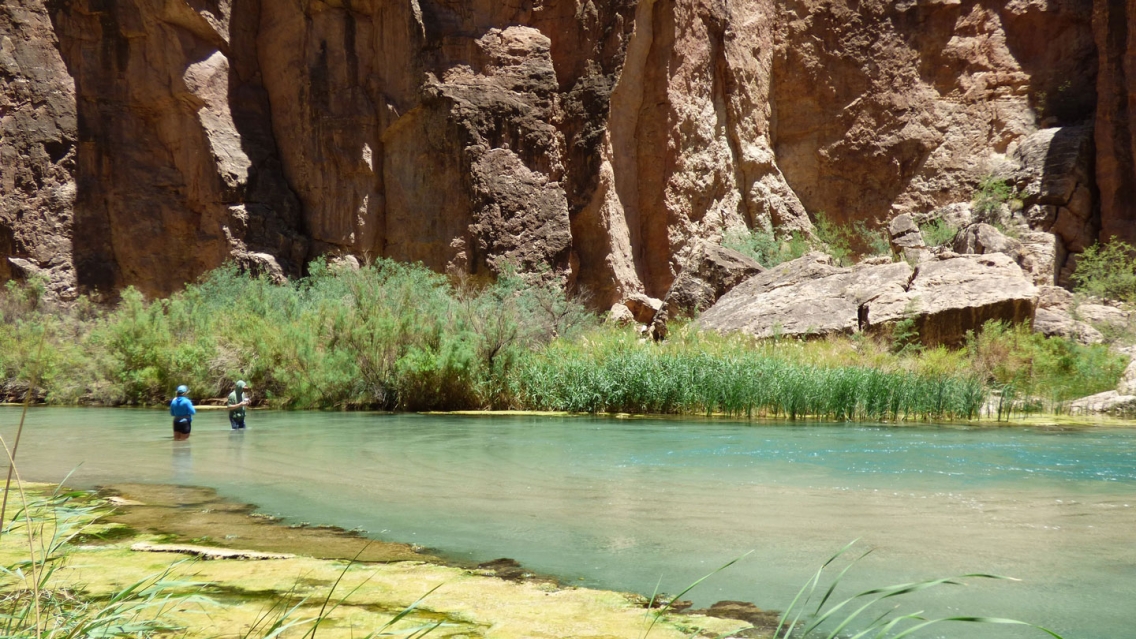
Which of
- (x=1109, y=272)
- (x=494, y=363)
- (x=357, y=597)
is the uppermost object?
(x=1109, y=272)

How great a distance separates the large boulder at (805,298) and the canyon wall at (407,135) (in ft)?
23.8

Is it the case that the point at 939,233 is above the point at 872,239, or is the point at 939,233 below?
below

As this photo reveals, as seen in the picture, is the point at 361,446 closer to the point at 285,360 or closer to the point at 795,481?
the point at 795,481

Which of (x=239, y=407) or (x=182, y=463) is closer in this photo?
(x=182, y=463)

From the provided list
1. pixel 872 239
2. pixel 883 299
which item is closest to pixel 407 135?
pixel 883 299

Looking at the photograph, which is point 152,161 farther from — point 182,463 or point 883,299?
point 883,299

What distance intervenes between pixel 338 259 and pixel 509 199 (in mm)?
6159

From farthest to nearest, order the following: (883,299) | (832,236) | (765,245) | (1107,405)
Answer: (832,236) < (765,245) < (883,299) < (1107,405)

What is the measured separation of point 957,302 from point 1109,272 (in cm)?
1180

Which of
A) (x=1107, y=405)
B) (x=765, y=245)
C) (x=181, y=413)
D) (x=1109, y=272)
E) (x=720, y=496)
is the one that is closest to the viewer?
(x=720, y=496)

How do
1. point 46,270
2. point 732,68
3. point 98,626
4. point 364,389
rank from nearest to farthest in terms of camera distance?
point 98,626
point 364,389
point 46,270
point 732,68

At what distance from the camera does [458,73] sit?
97.8 ft

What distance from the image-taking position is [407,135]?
30.3m

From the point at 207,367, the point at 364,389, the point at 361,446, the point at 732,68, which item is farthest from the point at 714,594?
the point at 732,68
